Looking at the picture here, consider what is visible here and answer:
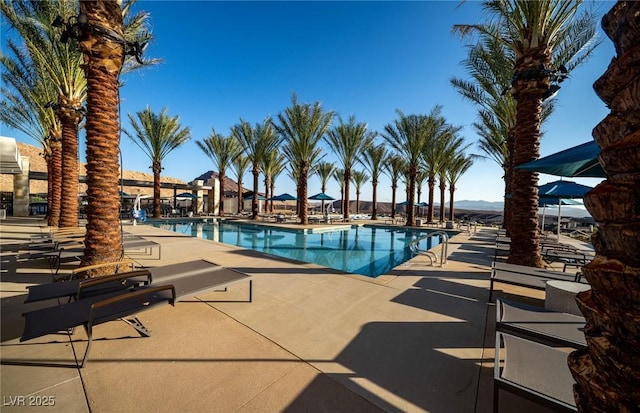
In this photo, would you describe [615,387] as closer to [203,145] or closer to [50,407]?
[50,407]

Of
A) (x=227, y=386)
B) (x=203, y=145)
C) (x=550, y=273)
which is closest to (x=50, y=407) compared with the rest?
(x=227, y=386)

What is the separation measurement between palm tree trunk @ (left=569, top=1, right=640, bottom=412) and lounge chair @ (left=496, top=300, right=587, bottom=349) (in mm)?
1427

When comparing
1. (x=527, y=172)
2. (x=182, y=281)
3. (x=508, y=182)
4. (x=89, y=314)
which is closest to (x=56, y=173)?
(x=182, y=281)

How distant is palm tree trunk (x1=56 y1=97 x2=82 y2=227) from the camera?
975 centimetres

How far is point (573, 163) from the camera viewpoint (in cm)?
418

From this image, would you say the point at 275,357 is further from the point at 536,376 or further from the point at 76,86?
the point at 76,86

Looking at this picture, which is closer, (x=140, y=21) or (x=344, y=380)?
(x=344, y=380)

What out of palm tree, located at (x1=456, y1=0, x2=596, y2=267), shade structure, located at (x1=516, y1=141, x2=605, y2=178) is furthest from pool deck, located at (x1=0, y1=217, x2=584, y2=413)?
palm tree, located at (x1=456, y1=0, x2=596, y2=267)

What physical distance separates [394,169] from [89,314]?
28.0m

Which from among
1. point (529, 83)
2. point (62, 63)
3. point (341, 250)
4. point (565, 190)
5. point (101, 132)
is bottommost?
point (341, 250)

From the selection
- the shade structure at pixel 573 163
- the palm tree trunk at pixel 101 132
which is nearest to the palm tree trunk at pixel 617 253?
the shade structure at pixel 573 163

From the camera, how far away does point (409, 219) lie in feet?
69.4

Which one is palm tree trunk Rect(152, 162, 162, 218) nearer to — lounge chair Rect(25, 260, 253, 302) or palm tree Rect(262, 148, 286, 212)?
palm tree Rect(262, 148, 286, 212)

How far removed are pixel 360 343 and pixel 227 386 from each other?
5.07 ft
